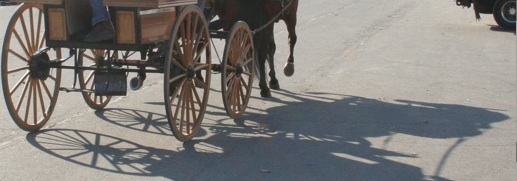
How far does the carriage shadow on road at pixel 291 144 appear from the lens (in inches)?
273

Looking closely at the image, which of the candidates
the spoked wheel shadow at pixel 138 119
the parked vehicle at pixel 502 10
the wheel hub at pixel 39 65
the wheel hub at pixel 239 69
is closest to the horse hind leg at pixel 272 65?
the wheel hub at pixel 239 69

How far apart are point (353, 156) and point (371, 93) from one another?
3.47 meters

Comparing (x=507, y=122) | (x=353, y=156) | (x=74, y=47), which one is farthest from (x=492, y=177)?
(x=74, y=47)

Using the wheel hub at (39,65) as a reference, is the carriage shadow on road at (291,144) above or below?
below

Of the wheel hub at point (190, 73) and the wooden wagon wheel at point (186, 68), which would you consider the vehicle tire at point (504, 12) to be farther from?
the wheel hub at point (190, 73)

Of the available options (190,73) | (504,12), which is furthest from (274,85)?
(504,12)

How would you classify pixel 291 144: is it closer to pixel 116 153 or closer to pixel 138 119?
pixel 116 153

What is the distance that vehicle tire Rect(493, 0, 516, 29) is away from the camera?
18.9 metres

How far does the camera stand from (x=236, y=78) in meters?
8.80

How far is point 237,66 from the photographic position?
8.77 meters

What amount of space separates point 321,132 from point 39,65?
2706 mm

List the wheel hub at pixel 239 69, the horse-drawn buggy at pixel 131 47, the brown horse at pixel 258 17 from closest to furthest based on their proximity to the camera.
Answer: the horse-drawn buggy at pixel 131 47 → the wheel hub at pixel 239 69 → the brown horse at pixel 258 17

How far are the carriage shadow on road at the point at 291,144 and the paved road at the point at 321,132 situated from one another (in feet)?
0.03

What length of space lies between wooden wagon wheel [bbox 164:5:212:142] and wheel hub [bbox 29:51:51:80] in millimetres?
1160
